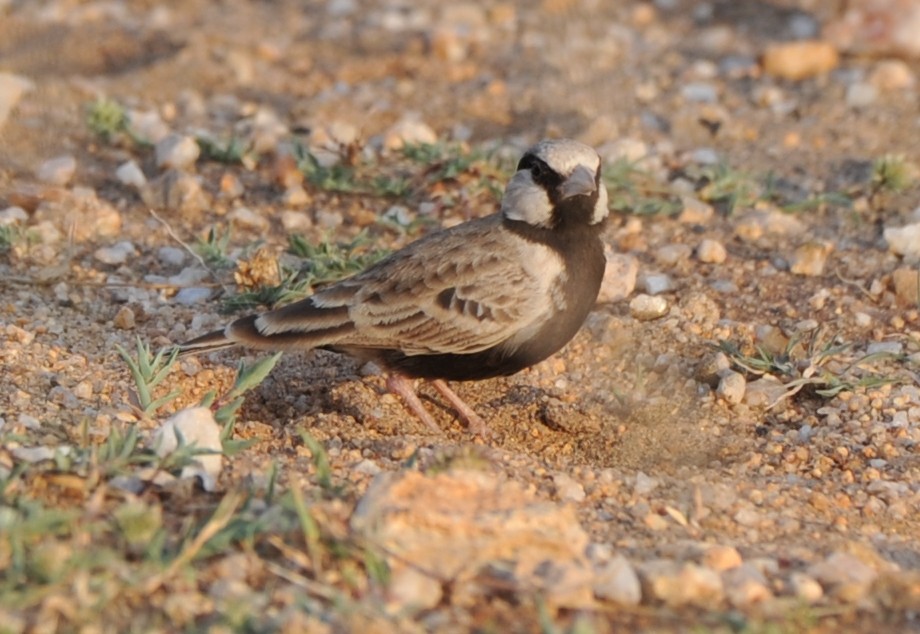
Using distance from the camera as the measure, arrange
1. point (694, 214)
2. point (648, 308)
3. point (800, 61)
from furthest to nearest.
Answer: point (800, 61) < point (694, 214) < point (648, 308)

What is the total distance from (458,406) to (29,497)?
1.87m

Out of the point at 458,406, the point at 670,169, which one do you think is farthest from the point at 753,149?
the point at 458,406

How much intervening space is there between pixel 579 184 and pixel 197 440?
5.41ft

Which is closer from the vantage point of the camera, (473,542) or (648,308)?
(473,542)

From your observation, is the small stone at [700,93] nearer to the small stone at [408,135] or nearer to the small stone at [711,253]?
the small stone at [408,135]

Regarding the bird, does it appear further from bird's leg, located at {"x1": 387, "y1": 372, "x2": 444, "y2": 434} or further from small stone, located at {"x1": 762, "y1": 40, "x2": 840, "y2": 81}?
small stone, located at {"x1": 762, "y1": 40, "x2": 840, "y2": 81}

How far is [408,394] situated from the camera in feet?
15.6

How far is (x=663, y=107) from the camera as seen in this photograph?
723 cm

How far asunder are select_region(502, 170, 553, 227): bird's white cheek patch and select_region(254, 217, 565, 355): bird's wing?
100 millimetres

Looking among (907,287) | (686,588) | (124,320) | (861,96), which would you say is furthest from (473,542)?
(861,96)

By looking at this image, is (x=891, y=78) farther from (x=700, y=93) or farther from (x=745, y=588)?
(x=745, y=588)

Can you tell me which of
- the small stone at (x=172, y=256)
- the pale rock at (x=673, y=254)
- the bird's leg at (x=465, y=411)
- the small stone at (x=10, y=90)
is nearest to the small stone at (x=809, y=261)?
the pale rock at (x=673, y=254)

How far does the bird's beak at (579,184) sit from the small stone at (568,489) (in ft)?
3.49

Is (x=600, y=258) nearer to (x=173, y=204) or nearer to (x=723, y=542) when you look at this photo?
(x=723, y=542)
